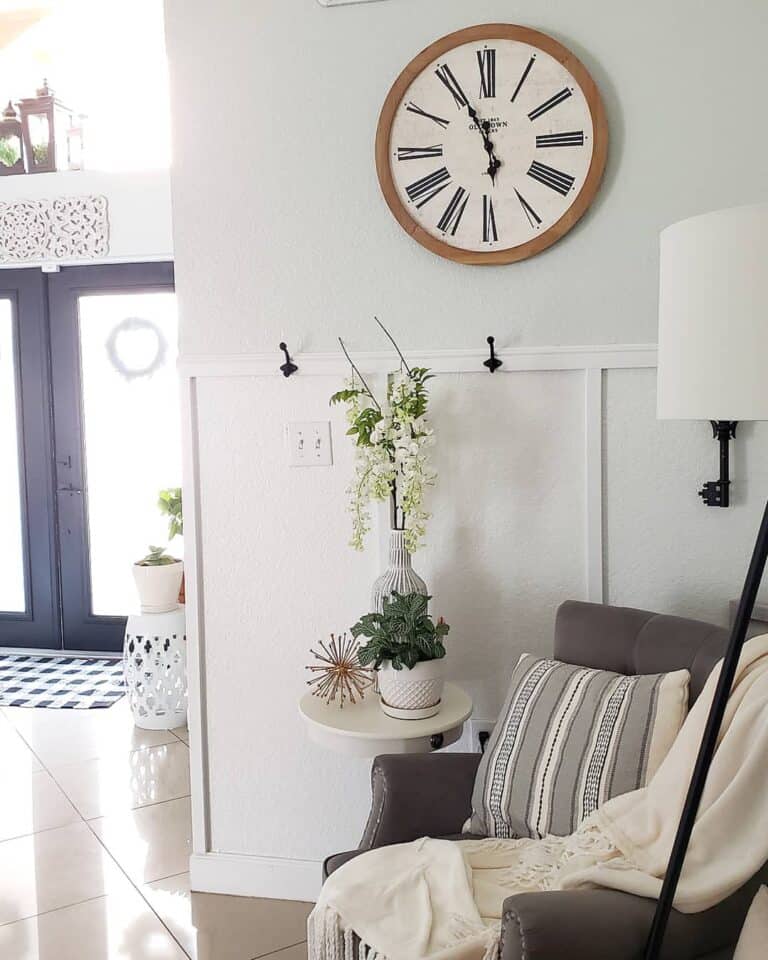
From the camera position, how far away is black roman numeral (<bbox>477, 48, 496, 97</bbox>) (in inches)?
94.6

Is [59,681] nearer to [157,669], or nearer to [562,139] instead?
[157,669]

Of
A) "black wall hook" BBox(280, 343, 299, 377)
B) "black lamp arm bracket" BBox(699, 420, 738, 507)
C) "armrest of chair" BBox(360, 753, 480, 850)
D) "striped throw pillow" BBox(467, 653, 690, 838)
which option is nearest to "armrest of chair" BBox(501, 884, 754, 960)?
"striped throw pillow" BBox(467, 653, 690, 838)

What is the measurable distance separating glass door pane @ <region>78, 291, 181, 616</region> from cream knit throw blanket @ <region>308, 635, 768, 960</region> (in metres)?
3.27

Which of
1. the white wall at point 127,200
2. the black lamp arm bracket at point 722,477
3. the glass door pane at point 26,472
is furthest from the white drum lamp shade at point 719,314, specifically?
the glass door pane at point 26,472

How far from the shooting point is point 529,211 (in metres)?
2.42

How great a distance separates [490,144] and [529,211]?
0.19 m

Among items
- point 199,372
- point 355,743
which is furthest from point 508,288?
point 355,743

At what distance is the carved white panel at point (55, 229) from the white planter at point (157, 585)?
1635 mm

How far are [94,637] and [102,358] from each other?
56.4 inches

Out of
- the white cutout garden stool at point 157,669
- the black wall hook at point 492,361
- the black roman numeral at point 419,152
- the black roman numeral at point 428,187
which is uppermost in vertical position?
the black roman numeral at point 419,152

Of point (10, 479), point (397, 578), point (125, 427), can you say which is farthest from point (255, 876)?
point (10, 479)

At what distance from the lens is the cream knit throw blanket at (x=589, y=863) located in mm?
1669

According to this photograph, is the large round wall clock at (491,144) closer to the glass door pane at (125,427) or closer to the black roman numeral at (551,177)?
the black roman numeral at (551,177)

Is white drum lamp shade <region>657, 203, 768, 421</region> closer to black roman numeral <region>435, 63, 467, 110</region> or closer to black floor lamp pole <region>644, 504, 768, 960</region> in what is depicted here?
black floor lamp pole <region>644, 504, 768, 960</region>
